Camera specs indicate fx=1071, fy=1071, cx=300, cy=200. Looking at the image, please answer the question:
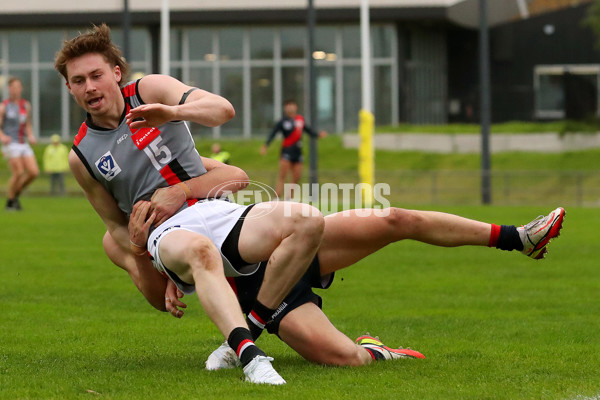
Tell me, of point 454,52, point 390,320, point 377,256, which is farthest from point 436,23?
point 390,320

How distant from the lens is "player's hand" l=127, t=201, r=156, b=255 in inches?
219

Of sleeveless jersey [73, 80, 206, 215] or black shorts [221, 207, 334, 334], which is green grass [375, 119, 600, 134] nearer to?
black shorts [221, 207, 334, 334]

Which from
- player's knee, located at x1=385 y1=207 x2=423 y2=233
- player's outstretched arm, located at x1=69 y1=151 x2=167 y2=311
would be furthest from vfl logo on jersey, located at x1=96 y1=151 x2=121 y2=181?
player's knee, located at x1=385 y1=207 x2=423 y2=233

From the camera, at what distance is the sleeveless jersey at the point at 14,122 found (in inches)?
785

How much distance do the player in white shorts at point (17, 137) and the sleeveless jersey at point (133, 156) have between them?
14057 millimetres

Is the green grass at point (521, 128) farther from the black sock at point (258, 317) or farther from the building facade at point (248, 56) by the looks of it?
the black sock at point (258, 317)

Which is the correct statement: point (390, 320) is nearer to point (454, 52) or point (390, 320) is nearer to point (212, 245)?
point (212, 245)

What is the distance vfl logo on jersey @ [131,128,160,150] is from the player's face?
0.51 feet

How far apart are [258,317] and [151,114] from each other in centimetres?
128

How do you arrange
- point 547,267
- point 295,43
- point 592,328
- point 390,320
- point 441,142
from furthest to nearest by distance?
point 295,43 → point 441,142 → point 547,267 → point 390,320 → point 592,328

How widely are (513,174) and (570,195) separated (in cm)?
155

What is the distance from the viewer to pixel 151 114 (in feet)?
16.7

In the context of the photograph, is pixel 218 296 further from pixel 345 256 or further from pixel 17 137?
pixel 17 137

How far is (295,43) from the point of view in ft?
140
